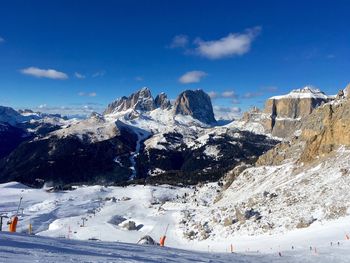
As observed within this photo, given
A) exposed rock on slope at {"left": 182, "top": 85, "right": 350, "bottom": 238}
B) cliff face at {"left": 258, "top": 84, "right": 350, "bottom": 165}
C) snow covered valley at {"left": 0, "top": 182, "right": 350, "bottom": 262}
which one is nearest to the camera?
snow covered valley at {"left": 0, "top": 182, "right": 350, "bottom": 262}

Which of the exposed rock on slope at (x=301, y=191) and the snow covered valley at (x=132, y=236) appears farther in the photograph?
the exposed rock on slope at (x=301, y=191)

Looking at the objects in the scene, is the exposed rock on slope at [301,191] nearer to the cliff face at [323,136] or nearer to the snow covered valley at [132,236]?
the cliff face at [323,136]

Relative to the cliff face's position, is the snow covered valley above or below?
below

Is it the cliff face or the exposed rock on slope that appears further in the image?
the cliff face

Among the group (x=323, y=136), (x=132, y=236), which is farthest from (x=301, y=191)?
(x=132, y=236)

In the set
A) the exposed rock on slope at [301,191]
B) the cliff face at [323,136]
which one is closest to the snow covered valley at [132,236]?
the exposed rock on slope at [301,191]

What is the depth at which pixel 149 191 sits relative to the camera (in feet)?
620

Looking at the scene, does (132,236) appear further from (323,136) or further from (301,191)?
(323,136)

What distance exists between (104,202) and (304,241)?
119324 mm

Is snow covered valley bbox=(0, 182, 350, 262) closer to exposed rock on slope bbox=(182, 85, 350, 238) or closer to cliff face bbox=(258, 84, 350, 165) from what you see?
exposed rock on slope bbox=(182, 85, 350, 238)

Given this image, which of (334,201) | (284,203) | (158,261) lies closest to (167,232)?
(284,203)

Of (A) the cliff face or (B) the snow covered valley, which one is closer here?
(B) the snow covered valley

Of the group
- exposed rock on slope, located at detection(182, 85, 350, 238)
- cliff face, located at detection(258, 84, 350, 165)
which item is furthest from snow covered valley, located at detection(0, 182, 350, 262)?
cliff face, located at detection(258, 84, 350, 165)

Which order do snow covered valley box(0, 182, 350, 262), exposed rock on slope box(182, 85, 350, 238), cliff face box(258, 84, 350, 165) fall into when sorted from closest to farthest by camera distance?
snow covered valley box(0, 182, 350, 262) → exposed rock on slope box(182, 85, 350, 238) → cliff face box(258, 84, 350, 165)
